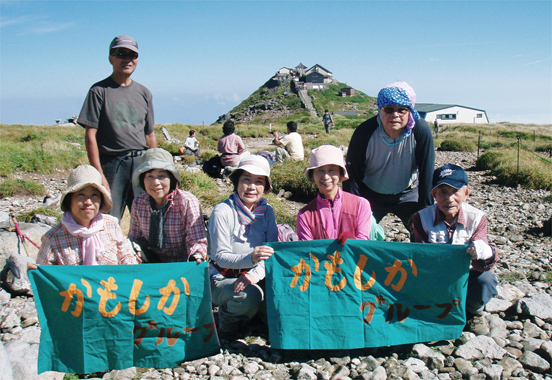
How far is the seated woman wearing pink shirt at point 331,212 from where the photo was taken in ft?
13.1

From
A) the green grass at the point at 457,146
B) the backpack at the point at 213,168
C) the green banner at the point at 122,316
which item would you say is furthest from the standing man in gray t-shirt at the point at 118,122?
the green grass at the point at 457,146

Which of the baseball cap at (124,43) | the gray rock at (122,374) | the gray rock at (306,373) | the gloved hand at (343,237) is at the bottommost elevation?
→ the gray rock at (122,374)

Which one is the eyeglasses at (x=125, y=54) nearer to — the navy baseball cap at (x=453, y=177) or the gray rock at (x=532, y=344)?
the navy baseball cap at (x=453, y=177)

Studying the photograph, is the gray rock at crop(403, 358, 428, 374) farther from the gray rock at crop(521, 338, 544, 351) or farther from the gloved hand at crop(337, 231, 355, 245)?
the gloved hand at crop(337, 231, 355, 245)

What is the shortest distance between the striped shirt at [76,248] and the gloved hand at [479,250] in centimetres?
298

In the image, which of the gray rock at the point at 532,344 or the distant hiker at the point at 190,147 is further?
the distant hiker at the point at 190,147

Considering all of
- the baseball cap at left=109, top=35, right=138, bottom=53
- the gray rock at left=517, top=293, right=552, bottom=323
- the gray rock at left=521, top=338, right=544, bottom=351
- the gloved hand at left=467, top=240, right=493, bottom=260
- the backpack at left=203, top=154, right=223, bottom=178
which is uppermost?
the baseball cap at left=109, top=35, right=138, bottom=53

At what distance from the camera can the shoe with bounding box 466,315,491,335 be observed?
4.05 metres

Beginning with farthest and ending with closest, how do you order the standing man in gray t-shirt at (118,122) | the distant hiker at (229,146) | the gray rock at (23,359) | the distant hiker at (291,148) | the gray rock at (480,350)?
the distant hiker at (291,148)
the distant hiker at (229,146)
the standing man in gray t-shirt at (118,122)
the gray rock at (480,350)
the gray rock at (23,359)

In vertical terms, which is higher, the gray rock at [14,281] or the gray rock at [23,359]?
the gray rock at [14,281]

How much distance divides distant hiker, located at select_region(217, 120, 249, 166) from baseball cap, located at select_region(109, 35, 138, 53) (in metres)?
7.71

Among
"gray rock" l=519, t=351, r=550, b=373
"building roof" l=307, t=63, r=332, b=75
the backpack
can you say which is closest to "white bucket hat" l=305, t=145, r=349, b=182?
"gray rock" l=519, t=351, r=550, b=373

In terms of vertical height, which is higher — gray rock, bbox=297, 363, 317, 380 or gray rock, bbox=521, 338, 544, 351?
gray rock, bbox=521, 338, 544, 351

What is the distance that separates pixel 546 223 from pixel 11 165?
14.3m
